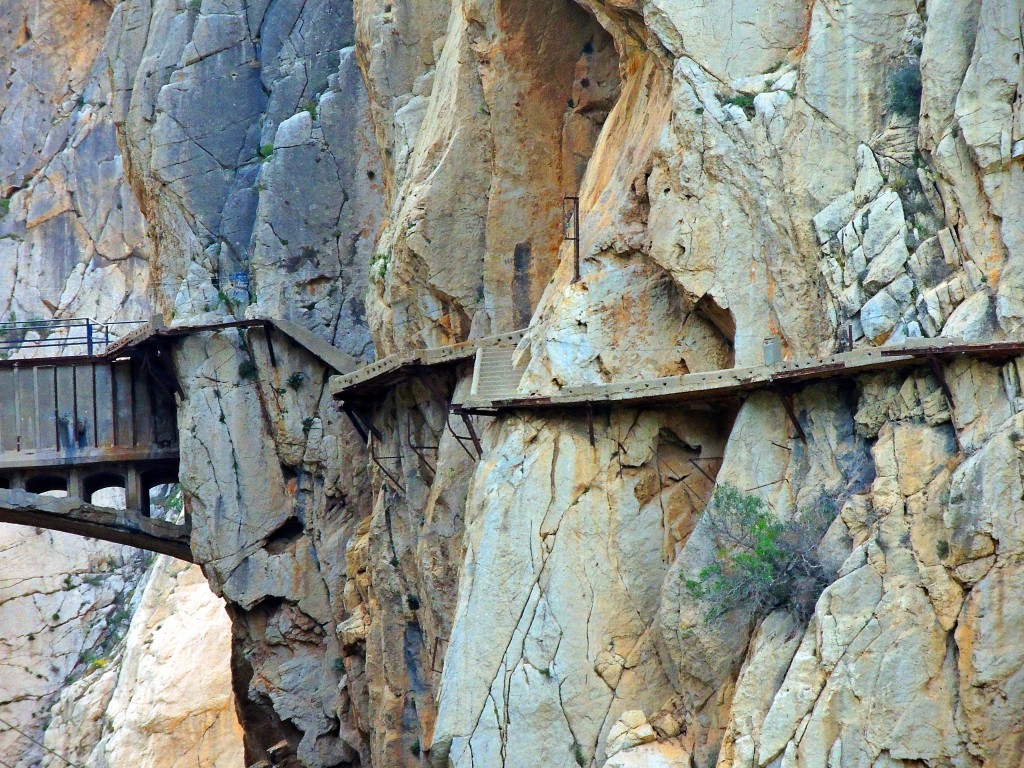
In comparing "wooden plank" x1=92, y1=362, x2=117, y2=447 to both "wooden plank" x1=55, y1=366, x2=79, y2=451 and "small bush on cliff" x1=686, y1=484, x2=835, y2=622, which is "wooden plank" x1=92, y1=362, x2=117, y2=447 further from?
"small bush on cliff" x1=686, y1=484, x2=835, y2=622

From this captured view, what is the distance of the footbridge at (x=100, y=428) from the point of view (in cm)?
4228

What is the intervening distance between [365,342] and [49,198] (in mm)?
29266

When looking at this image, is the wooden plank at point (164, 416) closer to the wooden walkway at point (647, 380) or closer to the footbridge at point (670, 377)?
the wooden walkway at point (647, 380)

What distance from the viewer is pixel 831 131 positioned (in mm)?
23141

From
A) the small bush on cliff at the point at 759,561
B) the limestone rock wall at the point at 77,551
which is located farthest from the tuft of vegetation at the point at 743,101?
the limestone rock wall at the point at 77,551

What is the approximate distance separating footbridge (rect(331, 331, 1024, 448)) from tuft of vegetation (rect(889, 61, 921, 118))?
12.1 feet

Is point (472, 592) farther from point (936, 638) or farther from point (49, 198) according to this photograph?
point (49, 198)

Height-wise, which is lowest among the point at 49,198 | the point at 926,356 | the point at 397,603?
the point at 397,603

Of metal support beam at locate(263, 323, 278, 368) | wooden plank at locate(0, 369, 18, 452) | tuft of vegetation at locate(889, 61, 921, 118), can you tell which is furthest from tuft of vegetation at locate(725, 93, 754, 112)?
wooden plank at locate(0, 369, 18, 452)

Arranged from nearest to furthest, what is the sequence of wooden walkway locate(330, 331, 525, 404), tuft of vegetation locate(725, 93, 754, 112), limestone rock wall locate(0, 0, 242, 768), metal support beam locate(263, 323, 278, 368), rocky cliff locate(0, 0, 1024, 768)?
rocky cliff locate(0, 0, 1024, 768) < tuft of vegetation locate(725, 93, 754, 112) < wooden walkway locate(330, 331, 525, 404) < metal support beam locate(263, 323, 278, 368) < limestone rock wall locate(0, 0, 242, 768)

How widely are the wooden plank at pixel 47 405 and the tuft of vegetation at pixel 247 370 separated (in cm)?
504

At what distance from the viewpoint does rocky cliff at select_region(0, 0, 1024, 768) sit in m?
19.7

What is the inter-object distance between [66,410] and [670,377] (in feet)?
78.2

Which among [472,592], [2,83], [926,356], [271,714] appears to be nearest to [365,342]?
[271,714]
